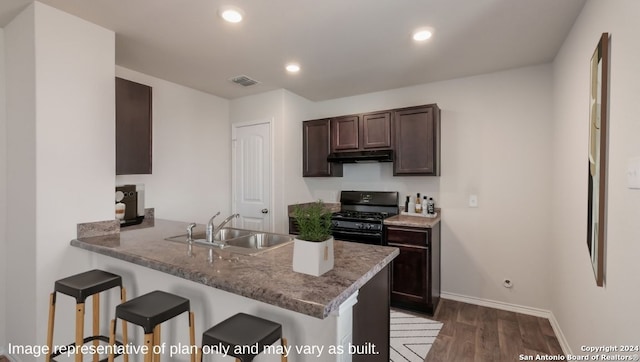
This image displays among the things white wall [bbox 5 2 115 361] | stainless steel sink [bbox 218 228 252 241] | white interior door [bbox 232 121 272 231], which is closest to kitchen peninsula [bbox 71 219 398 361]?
white wall [bbox 5 2 115 361]

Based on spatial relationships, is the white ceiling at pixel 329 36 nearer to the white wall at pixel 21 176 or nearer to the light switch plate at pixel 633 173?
the white wall at pixel 21 176

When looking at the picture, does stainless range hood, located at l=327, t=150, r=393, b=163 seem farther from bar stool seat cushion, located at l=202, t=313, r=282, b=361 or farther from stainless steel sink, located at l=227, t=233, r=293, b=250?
bar stool seat cushion, located at l=202, t=313, r=282, b=361

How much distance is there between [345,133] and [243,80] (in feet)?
4.57

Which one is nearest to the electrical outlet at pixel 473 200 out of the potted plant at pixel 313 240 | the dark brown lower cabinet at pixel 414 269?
the dark brown lower cabinet at pixel 414 269

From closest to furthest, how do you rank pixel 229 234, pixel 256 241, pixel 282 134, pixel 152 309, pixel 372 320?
pixel 152 309
pixel 372 320
pixel 256 241
pixel 229 234
pixel 282 134

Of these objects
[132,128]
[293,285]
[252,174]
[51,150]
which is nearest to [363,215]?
[252,174]

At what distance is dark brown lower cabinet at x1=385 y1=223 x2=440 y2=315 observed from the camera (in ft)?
9.29

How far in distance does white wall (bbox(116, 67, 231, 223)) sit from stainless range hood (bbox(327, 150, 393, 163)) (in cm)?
157

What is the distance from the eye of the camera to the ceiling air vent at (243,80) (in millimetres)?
3146

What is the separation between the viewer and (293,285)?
1.17 m

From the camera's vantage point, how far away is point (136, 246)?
5.89ft

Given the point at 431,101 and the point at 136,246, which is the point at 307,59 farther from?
the point at 136,246

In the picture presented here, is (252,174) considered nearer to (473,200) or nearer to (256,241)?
(256,241)

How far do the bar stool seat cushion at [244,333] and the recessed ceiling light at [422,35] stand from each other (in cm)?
222
